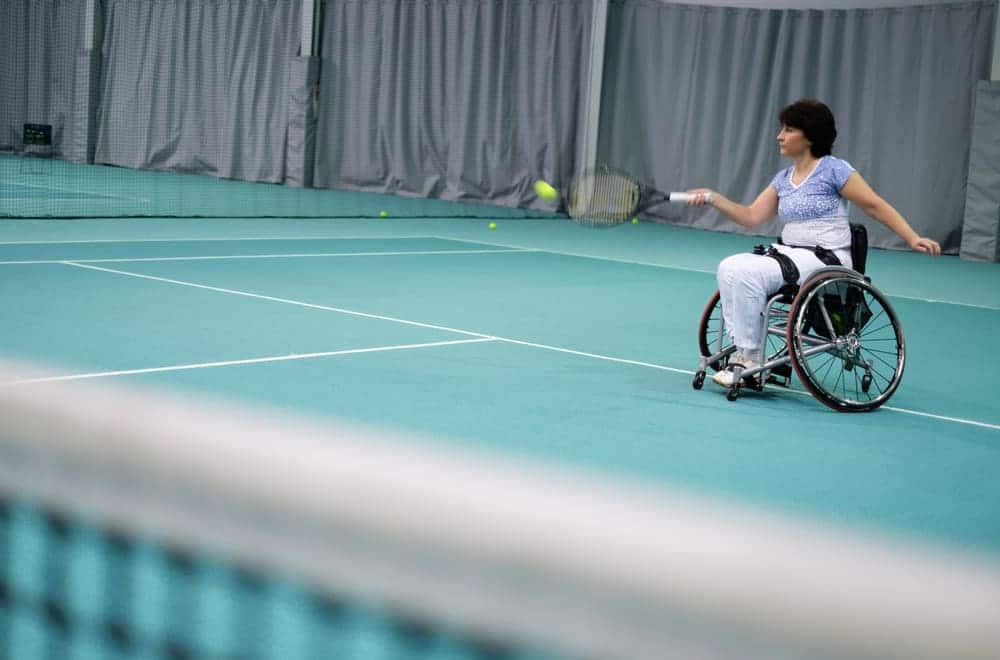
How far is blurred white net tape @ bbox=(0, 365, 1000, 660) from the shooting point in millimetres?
858

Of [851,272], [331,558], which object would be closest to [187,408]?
[331,558]

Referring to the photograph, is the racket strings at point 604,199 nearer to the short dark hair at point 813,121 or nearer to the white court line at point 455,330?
the white court line at point 455,330

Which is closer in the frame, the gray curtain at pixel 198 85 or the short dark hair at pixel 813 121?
the short dark hair at pixel 813 121

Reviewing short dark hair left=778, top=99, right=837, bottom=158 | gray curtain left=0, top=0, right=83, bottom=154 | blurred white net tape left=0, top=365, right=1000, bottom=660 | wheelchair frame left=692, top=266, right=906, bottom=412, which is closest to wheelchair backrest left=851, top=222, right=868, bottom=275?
wheelchair frame left=692, top=266, right=906, bottom=412

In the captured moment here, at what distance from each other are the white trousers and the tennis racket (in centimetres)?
64

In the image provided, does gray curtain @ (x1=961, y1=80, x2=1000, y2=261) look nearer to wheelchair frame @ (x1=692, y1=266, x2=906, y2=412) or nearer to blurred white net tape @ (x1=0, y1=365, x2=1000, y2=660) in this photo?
wheelchair frame @ (x1=692, y1=266, x2=906, y2=412)

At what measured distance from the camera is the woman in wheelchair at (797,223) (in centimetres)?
540

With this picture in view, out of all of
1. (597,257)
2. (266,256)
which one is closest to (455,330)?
(266,256)

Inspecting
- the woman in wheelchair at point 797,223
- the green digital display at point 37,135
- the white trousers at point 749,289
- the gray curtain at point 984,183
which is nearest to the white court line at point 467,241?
the gray curtain at point 984,183

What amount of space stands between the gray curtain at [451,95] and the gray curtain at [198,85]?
2.63 ft

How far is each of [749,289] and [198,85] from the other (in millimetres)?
16218

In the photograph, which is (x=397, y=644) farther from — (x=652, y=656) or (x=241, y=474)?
(x=652, y=656)

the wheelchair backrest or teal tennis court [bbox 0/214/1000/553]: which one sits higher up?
the wheelchair backrest

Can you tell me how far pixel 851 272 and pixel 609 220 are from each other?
1238 mm
